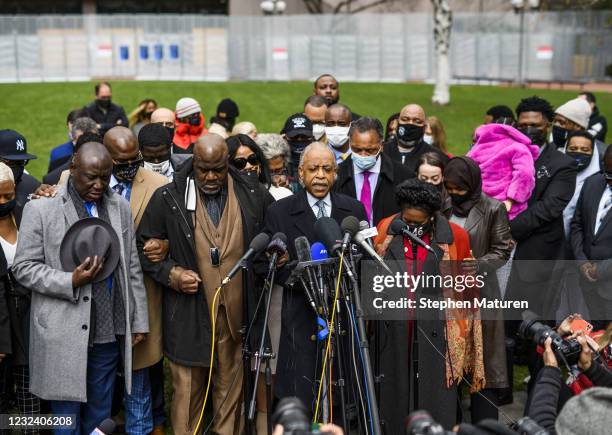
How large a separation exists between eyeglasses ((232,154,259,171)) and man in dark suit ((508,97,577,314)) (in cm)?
259

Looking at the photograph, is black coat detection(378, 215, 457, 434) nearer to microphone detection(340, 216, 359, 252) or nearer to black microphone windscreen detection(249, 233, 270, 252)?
microphone detection(340, 216, 359, 252)

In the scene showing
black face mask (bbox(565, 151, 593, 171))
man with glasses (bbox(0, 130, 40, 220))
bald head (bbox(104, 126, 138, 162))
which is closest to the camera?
bald head (bbox(104, 126, 138, 162))

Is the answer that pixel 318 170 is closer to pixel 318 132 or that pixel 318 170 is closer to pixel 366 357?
pixel 366 357

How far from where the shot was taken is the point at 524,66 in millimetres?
34688

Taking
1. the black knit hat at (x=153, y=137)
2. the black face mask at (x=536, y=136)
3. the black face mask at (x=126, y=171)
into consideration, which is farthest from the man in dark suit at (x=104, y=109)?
the black face mask at (x=126, y=171)

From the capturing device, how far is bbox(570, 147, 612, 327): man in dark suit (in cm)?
728

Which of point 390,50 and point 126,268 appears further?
point 390,50

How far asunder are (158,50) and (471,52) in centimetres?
1337

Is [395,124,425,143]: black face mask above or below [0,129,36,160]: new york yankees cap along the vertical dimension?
above

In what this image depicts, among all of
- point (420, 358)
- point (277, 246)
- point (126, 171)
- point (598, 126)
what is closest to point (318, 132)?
point (126, 171)

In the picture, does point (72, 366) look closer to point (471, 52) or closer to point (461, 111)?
point (461, 111)

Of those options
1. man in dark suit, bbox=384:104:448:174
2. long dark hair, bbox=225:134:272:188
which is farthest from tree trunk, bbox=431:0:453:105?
long dark hair, bbox=225:134:272:188

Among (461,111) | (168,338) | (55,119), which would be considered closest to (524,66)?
(461,111)

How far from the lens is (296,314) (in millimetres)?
6039
